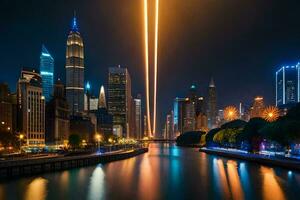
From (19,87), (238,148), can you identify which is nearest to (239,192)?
(238,148)

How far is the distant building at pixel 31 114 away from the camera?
18000 centimetres

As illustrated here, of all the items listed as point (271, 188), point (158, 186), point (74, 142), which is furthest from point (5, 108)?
point (271, 188)

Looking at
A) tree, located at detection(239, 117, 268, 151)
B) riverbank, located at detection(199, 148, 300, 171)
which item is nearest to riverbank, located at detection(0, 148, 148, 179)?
riverbank, located at detection(199, 148, 300, 171)

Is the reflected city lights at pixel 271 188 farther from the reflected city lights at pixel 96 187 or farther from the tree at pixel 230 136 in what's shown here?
the tree at pixel 230 136

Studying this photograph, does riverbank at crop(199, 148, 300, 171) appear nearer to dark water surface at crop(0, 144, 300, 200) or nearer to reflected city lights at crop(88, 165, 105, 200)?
dark water surface at crop(0, 144, 300, 200)

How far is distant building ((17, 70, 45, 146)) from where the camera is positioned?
7087 inches

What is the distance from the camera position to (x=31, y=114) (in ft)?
603

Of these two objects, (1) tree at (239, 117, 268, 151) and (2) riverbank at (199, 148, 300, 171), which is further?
(1) tree at (239, 117, 268, 151)

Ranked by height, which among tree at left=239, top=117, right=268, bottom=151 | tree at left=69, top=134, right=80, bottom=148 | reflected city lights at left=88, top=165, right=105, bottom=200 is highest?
tree at left=239, top=117, right=268, bottom=151

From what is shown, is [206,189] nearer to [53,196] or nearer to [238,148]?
[53,196]

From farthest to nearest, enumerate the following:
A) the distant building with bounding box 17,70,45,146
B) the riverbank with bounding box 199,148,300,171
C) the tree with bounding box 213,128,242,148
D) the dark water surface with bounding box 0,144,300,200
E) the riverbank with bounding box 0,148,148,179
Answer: the distant building with bounding box 17,70,45,146, the tree with bounding box 213,128,242,148, the riverbank with bounding box 199,148,300,171, the riverbank with bounding box 0,148,148,179, the dark water surface with bounding box 0,144,300,200

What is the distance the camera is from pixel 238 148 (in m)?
140

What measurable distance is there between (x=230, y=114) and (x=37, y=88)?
3451 inches

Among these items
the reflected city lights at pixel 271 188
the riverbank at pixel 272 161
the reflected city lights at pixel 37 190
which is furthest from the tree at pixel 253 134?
the reflected city lights at pixel 37 190
